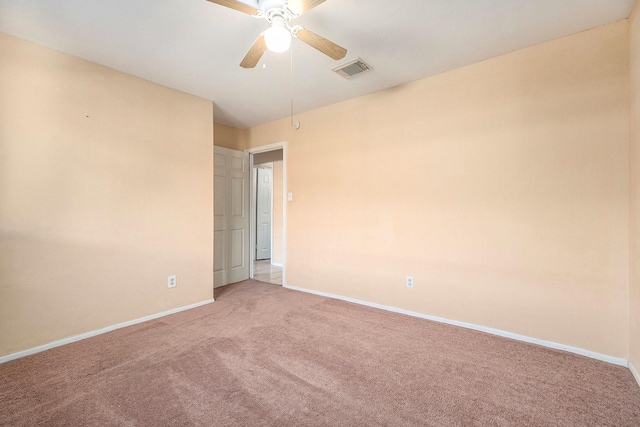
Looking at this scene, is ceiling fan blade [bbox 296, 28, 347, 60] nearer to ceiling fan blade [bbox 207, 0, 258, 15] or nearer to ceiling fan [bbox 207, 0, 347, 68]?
ceiling fan [bbox 207, 0, 347, 68]

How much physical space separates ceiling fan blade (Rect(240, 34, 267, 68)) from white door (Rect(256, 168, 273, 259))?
14.0 ft

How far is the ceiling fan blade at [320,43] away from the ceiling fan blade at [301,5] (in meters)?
0.10

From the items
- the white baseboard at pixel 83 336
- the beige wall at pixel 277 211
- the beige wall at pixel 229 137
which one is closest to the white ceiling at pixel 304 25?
the beige wall at pixel 229 137

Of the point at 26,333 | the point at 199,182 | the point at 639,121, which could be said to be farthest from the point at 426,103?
the point at 26,333

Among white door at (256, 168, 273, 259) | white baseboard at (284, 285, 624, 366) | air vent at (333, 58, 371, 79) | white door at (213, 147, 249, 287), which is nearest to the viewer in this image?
white baseboard at (284, 285, 624, 366)

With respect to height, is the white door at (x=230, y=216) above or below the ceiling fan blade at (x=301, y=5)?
below

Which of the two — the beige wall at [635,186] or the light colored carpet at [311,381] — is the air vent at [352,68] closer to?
the beige wall at [635,186]

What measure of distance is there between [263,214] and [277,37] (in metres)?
5.01

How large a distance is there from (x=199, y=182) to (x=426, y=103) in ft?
8.88

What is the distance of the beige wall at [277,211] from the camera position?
18.4 ft

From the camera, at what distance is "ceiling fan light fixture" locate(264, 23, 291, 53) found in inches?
62.5

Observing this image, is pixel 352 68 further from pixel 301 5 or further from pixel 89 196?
pixel 89 196

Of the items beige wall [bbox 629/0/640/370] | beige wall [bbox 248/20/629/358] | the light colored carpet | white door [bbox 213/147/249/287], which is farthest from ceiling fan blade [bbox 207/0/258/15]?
white door [bbox 213/147/249/287]

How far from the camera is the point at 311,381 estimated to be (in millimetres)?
1815
